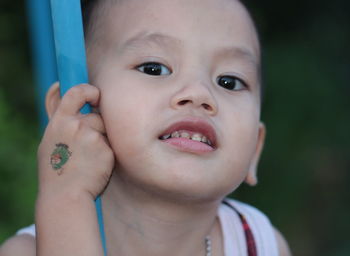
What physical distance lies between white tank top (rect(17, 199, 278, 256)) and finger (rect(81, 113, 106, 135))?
49 cm

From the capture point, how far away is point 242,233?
1403mm

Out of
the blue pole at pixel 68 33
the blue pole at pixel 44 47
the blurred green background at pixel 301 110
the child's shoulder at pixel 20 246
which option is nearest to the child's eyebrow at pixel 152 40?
the blue pole at pixel 68 33

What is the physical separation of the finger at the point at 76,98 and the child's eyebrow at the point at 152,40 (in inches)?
5.0

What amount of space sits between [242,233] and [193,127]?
50 cm

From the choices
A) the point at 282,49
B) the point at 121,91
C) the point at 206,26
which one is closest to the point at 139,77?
the point at 121,91

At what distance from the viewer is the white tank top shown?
1358 millimetres

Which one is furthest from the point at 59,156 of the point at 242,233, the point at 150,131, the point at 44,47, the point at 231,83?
the point at 44,47

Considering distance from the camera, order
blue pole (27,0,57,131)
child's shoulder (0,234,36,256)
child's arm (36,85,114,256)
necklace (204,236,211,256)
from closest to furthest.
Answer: child's arm (36,85,114,256) < child's shoulder (0,234,36,256) < necklace (204,236,211,256) < blue pole (27,0,57,131)

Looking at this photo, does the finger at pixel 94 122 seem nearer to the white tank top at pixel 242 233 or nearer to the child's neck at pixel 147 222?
the child's neck at pixel 147 222

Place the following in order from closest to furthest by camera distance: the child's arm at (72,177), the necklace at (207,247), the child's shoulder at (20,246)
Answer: the child's arm at (72,177)
the child's shoulder at (20,246)
the necklace at (207,247)

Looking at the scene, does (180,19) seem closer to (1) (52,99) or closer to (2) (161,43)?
(2) (161,43)

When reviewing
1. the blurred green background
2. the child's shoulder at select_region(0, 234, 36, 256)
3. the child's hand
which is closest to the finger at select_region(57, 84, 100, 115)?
the child's hand

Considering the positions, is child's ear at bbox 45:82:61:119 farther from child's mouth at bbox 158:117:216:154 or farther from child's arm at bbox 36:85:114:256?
child's mouth at bbox 158:117:216:154

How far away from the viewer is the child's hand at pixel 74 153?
98 centimetres
